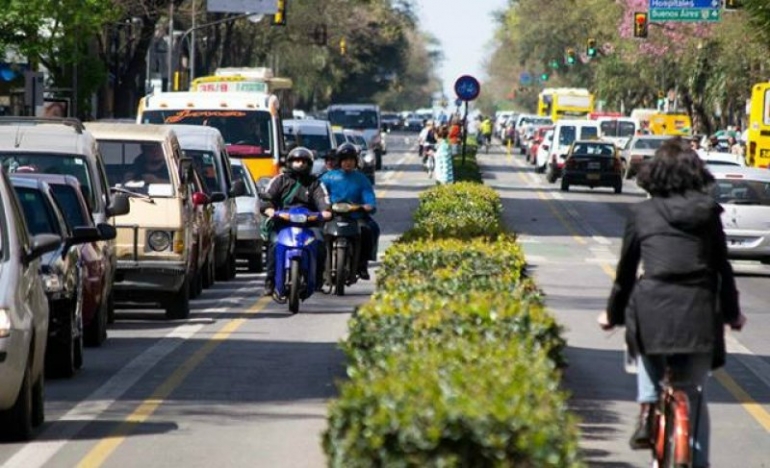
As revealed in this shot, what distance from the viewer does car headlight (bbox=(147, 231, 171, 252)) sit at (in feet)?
69.8

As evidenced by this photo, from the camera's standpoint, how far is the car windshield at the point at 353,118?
76125 mm

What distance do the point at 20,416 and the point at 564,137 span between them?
181 feet

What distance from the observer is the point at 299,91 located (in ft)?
395

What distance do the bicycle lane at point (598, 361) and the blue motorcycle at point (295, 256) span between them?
2574 mm

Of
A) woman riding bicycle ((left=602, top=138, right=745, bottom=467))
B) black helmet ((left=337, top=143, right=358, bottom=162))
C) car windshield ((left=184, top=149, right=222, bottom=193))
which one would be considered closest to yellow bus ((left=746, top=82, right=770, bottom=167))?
car windshield ((left=184, top=149, right=222, bottom=193))

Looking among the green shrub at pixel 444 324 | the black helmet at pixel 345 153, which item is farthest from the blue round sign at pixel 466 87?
the green shrub at pixel 444 324

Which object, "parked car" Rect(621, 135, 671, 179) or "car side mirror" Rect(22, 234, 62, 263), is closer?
"car side mirror" Rect(22, 234, 62, 263)

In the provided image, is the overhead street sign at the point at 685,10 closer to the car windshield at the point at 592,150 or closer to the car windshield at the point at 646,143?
the car windshield at the point at 646,143

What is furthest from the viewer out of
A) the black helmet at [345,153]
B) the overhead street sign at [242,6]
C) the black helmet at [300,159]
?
the overhead street sign at [242,6]

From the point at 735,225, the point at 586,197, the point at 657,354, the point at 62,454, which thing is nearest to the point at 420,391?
the point at 657,354

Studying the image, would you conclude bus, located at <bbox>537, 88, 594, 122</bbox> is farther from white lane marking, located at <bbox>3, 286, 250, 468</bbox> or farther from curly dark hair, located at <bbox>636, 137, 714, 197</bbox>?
curly dark hair, located at <bbox>636, 137, 714, 197</bbox>

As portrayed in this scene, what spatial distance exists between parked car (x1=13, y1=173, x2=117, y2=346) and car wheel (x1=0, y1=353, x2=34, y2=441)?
5286 mm

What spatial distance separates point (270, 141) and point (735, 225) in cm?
793

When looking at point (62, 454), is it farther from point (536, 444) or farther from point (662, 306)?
point (536, 444)
